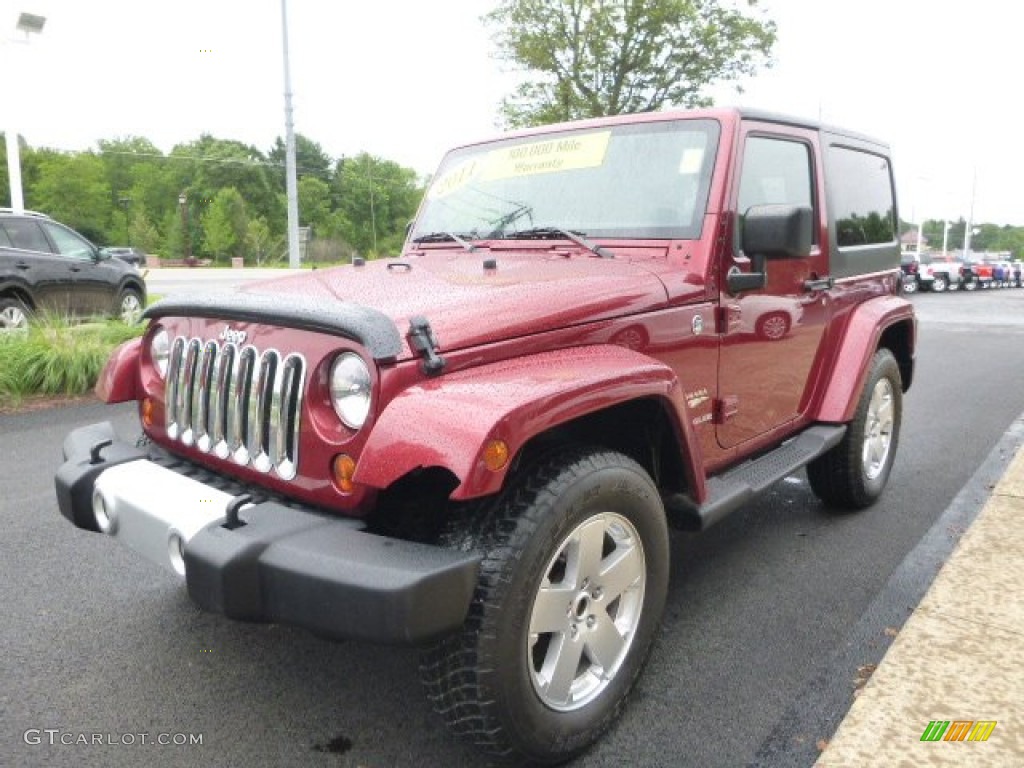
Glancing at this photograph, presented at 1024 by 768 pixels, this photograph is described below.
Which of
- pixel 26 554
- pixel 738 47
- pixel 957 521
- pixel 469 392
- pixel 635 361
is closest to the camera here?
pixel 469 392

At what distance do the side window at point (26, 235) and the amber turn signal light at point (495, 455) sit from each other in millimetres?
10833

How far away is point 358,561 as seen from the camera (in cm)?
178

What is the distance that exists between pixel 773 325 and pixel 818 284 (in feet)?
1.66

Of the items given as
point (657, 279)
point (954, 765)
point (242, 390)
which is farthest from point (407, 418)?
point (954, 765)

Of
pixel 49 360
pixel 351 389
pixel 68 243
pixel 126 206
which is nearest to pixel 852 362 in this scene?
pixel 351 389

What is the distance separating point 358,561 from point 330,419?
44 centimetres

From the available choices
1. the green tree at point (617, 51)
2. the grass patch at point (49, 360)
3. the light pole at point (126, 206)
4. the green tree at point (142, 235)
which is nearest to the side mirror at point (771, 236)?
the grass patch at point (49, 360)

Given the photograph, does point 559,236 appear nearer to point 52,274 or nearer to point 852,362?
point 852,362

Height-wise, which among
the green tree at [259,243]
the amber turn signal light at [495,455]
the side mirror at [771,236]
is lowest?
the amber turn signal light at [495,455]

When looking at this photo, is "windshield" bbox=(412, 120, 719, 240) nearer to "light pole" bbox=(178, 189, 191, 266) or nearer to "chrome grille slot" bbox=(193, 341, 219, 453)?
"chrome grille slot" bbox=(193, 341, 219, 453)

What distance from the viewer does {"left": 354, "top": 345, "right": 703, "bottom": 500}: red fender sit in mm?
1793

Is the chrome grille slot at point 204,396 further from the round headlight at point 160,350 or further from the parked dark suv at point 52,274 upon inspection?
the parked dark suv at point 52,274

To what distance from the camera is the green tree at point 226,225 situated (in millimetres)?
64250

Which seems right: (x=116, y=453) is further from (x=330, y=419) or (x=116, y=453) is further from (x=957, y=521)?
(x=957, y=521)
